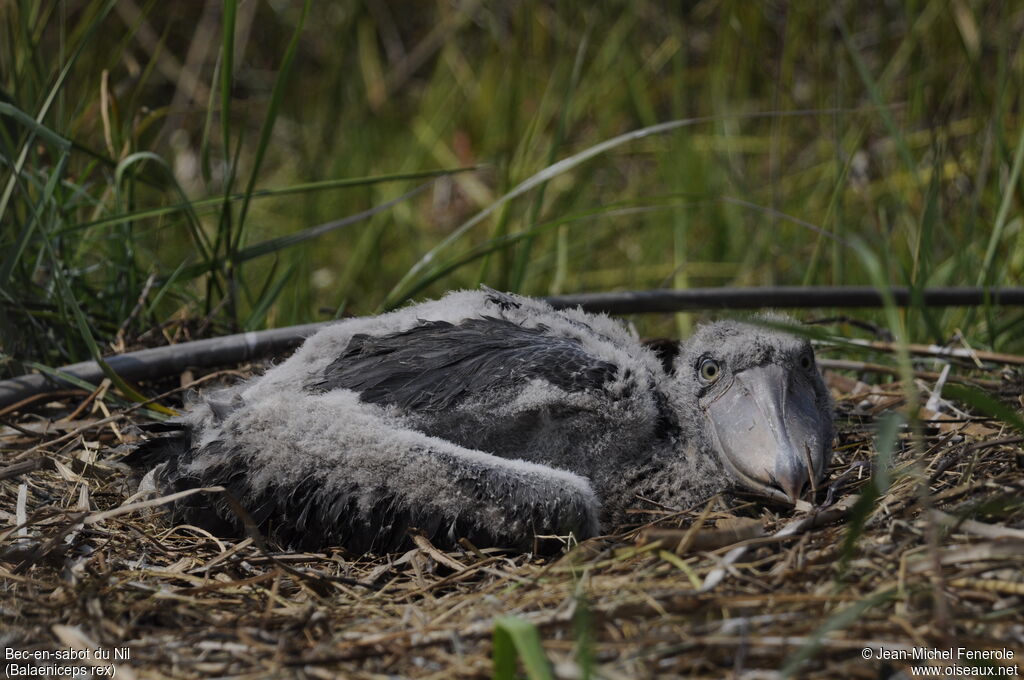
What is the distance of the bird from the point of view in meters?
2.29

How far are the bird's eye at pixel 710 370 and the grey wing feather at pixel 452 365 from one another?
1.06 feet

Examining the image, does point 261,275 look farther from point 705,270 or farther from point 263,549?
point 263,549

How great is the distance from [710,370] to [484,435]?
0.66 m

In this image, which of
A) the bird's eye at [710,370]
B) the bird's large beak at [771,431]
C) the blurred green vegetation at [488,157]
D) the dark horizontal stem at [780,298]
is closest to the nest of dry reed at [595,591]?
the bird's large beak at [771,431]

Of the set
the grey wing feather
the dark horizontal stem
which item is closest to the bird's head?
the grey wing feather

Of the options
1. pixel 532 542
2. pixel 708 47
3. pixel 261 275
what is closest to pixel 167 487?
pixel 532 542

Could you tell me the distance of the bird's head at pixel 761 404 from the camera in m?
2.40

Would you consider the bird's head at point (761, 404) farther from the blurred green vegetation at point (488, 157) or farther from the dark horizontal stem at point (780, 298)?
the dark horizontal stem at point (780, 298)

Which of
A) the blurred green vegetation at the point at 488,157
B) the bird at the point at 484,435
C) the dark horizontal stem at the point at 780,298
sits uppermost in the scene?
the blurred green vegetation at the point at 488,157

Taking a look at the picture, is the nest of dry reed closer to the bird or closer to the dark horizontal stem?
the bird

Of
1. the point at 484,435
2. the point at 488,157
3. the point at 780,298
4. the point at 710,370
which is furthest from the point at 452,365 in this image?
the point at 488,157

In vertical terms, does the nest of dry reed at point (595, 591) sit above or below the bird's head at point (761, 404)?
below

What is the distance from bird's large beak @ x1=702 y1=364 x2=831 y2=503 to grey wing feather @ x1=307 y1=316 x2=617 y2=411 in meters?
0.33

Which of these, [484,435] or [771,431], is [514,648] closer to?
[484,435]
